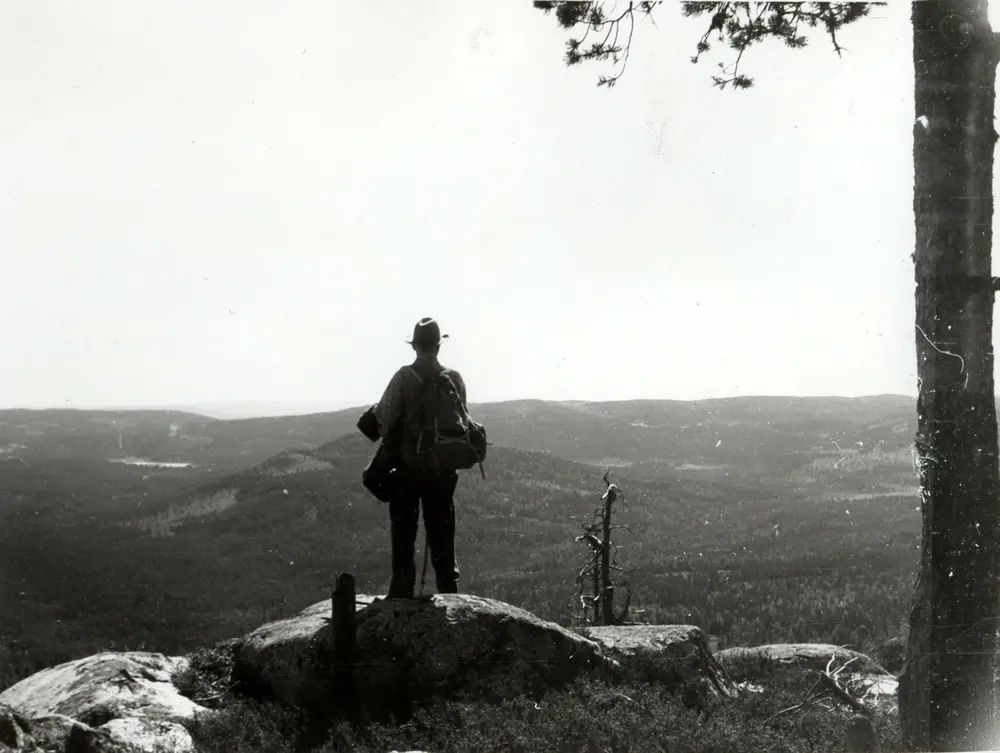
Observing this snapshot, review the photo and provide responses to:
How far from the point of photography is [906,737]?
6266 mm

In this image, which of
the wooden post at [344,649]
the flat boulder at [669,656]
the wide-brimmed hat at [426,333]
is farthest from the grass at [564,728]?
the wide-brimmed hat at [426,333]

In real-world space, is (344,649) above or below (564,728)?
above

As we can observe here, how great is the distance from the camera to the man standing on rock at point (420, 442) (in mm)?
7320

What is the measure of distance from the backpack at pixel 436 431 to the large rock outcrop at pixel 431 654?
1.25 m

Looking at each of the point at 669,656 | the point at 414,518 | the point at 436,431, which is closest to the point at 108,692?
the point at 414,518

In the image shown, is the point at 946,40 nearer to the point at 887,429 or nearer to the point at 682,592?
the point at 682,592

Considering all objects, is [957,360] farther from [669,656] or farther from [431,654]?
[431,654]

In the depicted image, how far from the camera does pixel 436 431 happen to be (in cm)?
733

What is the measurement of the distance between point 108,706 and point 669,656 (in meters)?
5.12

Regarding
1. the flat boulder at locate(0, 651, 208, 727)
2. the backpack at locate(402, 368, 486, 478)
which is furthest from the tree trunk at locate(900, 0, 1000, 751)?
the flat boulder at locate(0, 651, 208, 727)

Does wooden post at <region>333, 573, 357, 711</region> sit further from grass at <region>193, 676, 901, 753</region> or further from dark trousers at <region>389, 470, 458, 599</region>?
dark trousers at <region>389, 470, 458, 599</region>

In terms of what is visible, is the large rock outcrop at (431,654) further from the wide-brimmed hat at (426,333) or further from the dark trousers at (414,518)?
the wide-brimmed hat at (426,333)

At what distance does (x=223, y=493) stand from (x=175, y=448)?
123 ft

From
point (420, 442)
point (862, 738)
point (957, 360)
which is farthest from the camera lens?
point (420, 442)
